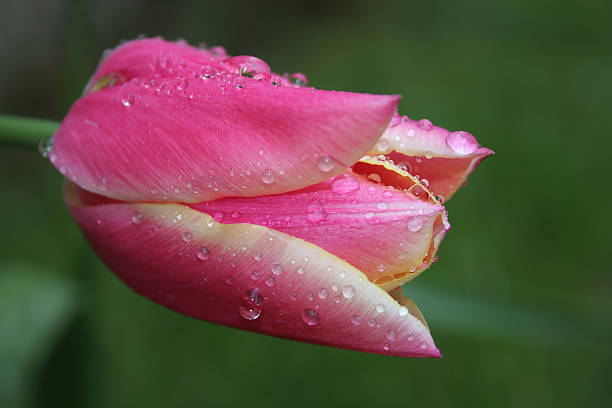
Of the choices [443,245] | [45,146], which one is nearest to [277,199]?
[45,146]

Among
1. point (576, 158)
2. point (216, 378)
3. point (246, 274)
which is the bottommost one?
point (216, 378)

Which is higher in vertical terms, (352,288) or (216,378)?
(352,288)

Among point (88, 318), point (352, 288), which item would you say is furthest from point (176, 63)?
point (88, 318)

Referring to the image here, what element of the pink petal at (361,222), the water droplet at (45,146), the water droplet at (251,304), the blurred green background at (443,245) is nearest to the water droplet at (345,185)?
the pink petal at (361,222)

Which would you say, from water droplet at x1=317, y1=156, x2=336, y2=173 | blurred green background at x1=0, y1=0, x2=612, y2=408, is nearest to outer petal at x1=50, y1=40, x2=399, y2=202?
water droplet at x1=317, y1=156, x2=336, y2=173

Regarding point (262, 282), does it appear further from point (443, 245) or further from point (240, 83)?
point (443, 245)

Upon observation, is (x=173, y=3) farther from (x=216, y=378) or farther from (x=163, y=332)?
(x=216, y=378)

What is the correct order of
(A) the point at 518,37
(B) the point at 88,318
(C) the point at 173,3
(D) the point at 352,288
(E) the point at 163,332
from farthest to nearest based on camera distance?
(A) the point at 518,37
(C) the point at 173,3
(E) the point at 163,332
(B) the point at 88,318
(D) the point at 352,288

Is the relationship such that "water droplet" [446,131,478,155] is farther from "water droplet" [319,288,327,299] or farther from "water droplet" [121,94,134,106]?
"water droplet" [121,94,134,106]
